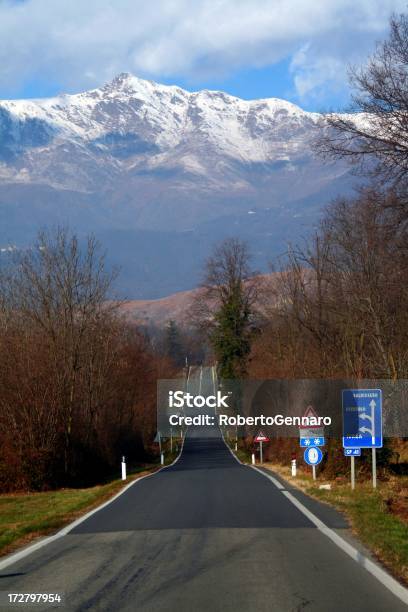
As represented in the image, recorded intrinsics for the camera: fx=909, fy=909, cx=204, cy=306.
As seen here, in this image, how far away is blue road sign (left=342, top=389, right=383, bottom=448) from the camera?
2195cm

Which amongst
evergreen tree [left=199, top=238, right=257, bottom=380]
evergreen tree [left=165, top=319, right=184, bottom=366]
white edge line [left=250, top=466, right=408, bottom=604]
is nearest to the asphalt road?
white edge line [left=250, top=466, right=408, bottom=604]

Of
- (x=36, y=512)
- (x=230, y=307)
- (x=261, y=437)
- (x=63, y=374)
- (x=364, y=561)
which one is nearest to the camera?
(x=364, y=561)

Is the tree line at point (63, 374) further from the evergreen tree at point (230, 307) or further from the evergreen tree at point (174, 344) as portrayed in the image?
the evergreen tree at point (174, 344)

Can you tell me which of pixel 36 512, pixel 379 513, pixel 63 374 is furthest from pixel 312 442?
pixel 63 374

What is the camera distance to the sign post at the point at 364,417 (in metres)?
22.0

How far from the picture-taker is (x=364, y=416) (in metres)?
22.1

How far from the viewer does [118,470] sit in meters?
45.0

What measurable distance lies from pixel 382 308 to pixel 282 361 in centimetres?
972

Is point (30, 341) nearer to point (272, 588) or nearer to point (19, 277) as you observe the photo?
point (19, 277)

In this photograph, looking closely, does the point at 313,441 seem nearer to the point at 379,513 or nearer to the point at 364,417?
the point at 364,417

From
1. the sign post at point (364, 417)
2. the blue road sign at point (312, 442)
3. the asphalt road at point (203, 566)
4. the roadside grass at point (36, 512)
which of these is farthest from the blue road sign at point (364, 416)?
the roadside grass at point (36, 512)

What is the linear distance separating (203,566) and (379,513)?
632 cm

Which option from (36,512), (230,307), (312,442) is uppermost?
(230,307)

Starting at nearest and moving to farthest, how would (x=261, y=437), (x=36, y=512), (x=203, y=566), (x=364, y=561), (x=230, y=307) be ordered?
(x=203, y=566), (x=364, y=561), (x=36, y=512), (x=261, y=437), (x=230, y=307)
